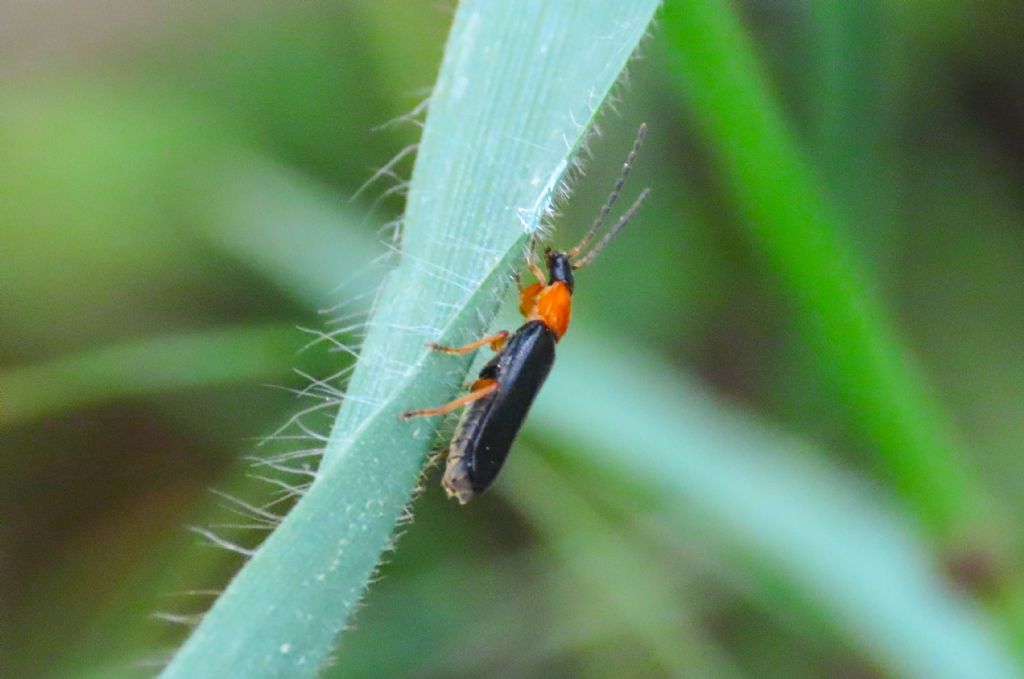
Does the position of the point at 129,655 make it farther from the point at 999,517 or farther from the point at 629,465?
the point at 999,517

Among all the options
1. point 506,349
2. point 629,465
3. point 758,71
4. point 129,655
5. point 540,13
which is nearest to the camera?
point 540,13

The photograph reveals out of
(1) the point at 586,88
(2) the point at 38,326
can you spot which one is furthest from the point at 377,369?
(2) the point at 38,326

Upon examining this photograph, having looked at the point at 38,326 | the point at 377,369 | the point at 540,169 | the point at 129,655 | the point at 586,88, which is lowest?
the point at 129,655

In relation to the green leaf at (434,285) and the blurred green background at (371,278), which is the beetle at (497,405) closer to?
the green leaf at (434,285)

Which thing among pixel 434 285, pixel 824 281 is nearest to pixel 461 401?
pixel 434 285

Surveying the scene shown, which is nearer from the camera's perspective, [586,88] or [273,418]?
[586,88]

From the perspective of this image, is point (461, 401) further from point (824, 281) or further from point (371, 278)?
point (371, 278)

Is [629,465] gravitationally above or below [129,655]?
above
